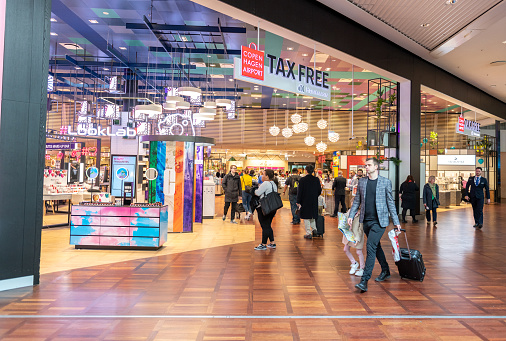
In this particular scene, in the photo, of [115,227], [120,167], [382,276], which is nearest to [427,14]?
[382,276]

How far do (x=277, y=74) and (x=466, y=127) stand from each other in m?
10.6

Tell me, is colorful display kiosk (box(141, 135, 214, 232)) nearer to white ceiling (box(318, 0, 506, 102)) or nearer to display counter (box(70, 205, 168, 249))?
display counter (box(70, 205, 168, 249))

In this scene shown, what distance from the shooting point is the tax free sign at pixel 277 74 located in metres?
6.18

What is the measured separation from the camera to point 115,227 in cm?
633

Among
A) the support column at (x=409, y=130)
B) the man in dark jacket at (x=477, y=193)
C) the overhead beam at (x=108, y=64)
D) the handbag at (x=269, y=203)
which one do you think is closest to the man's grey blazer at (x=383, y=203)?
the handbag at (x=269, y=203)

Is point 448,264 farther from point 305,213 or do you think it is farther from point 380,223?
point 305,213

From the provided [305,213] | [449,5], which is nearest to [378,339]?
[305,213]

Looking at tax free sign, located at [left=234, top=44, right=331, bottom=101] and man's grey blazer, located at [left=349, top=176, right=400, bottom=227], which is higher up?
tax free sign, located at [left=234, top=44, right=331, bottom=101]

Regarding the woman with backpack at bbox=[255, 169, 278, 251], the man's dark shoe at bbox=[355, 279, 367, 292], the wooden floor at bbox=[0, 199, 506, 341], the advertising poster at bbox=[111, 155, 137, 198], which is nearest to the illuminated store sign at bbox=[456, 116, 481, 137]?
the wooden floor at bbox=[0, 199, 506, 341]

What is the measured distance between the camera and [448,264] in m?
5.62

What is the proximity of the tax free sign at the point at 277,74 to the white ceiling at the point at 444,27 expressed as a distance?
1544 mm

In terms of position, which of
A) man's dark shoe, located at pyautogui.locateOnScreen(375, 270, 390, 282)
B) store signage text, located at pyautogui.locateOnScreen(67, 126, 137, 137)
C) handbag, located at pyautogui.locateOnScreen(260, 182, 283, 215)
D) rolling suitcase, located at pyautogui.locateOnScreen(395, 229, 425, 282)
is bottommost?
man's dark shoe, located at pyautogui.locateOnScreen(375, 270, 390, 282)

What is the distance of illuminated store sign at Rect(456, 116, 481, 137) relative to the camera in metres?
13.8

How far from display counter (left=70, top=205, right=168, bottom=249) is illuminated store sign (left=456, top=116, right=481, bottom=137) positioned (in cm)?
1181
